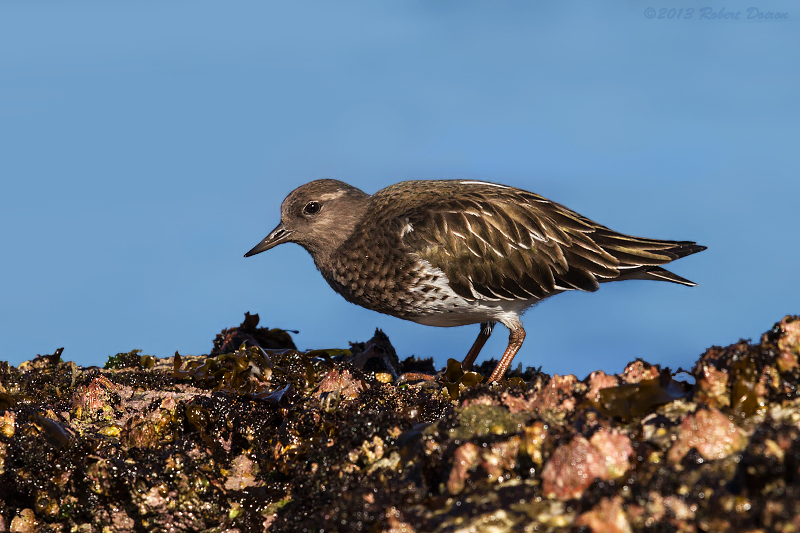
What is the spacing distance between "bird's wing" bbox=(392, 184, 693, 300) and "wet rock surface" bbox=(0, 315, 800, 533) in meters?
2.07

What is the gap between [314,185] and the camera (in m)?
8.46

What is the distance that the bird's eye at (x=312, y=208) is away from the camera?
8.37m

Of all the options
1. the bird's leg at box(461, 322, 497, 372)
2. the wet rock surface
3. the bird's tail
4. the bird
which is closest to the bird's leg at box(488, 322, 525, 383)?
the bird

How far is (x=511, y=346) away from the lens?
25.1 ft

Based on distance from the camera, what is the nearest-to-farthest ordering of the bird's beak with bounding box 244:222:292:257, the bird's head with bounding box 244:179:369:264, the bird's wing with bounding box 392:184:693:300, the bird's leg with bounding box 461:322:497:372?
the bird's wing with bounding box 392:184:693:300 → the bird's head with bounding box 244:179:369:264 → the bird's leg with bounding box 461:322:497:372 → the bird's beak with bounding box 244:222:292:257

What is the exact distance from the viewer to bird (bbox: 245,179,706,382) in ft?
24.4

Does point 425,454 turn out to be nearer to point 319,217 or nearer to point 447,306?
point 447,306

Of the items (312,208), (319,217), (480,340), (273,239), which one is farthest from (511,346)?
(273,239)

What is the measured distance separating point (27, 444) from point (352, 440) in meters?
2.33

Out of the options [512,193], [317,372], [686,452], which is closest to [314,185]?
[512,193]

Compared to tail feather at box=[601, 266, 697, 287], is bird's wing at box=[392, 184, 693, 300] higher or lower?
higher

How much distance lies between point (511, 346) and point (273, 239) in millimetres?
3472

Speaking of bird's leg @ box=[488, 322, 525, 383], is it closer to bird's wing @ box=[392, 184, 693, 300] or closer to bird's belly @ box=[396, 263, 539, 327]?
bird's belly @ box=[396, 263, 539, 327]

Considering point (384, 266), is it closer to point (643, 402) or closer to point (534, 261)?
point (534, 261)
